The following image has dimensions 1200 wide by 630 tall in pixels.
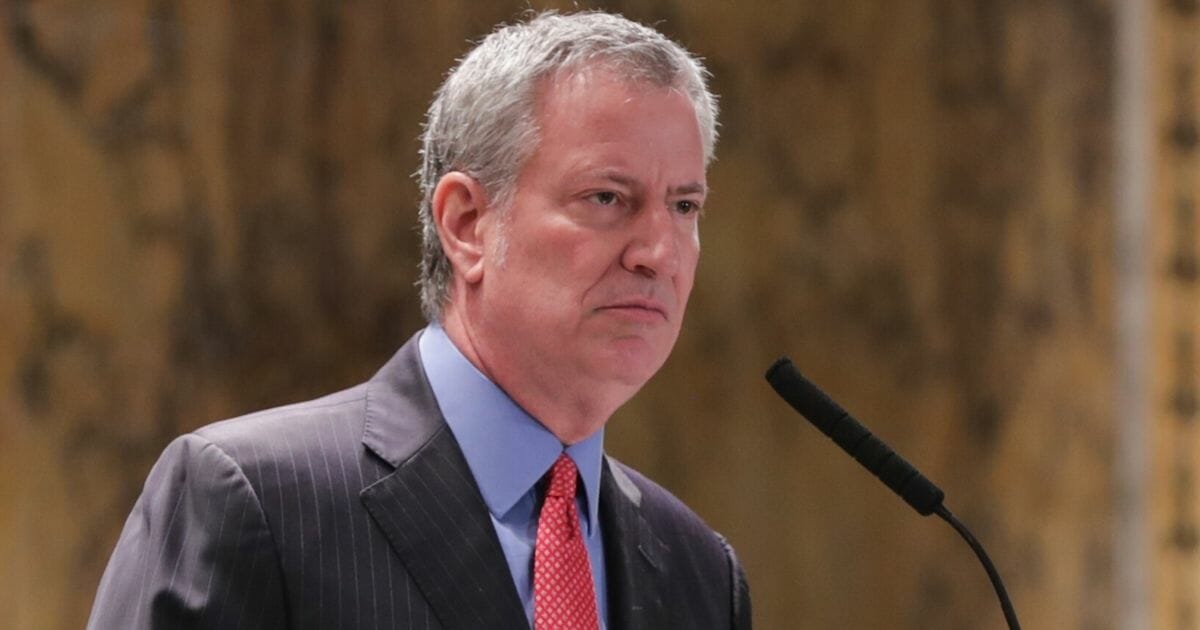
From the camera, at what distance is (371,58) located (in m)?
3.14

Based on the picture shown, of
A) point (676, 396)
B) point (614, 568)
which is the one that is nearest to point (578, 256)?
point (614, 568)

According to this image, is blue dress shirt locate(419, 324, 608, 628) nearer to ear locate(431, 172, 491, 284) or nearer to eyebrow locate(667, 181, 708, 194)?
ear locate(431, 172, 491, 284)

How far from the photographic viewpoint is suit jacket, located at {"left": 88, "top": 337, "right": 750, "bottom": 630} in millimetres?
1481

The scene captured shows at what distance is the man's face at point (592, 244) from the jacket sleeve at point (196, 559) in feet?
1.03

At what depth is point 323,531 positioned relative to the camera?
1544mm

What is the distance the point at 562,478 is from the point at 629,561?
133mm

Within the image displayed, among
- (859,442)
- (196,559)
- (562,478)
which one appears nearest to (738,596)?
(562,478)

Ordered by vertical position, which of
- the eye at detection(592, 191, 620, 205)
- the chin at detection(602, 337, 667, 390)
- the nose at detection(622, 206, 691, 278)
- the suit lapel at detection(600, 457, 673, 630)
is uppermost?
the eye at detection(592, 191, 620, 205)

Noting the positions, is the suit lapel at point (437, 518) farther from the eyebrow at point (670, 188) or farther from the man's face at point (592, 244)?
the eyebrow at point (670, 188)

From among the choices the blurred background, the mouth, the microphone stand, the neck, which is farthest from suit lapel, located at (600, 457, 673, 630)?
the blurred background

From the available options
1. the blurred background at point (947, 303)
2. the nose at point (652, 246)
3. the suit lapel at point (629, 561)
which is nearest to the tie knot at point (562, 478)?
the suit lapel at point (629, 561)

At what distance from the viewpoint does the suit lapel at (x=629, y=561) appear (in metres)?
1.74

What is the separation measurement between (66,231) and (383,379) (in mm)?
1270

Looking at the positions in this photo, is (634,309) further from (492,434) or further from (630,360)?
(492,434)
